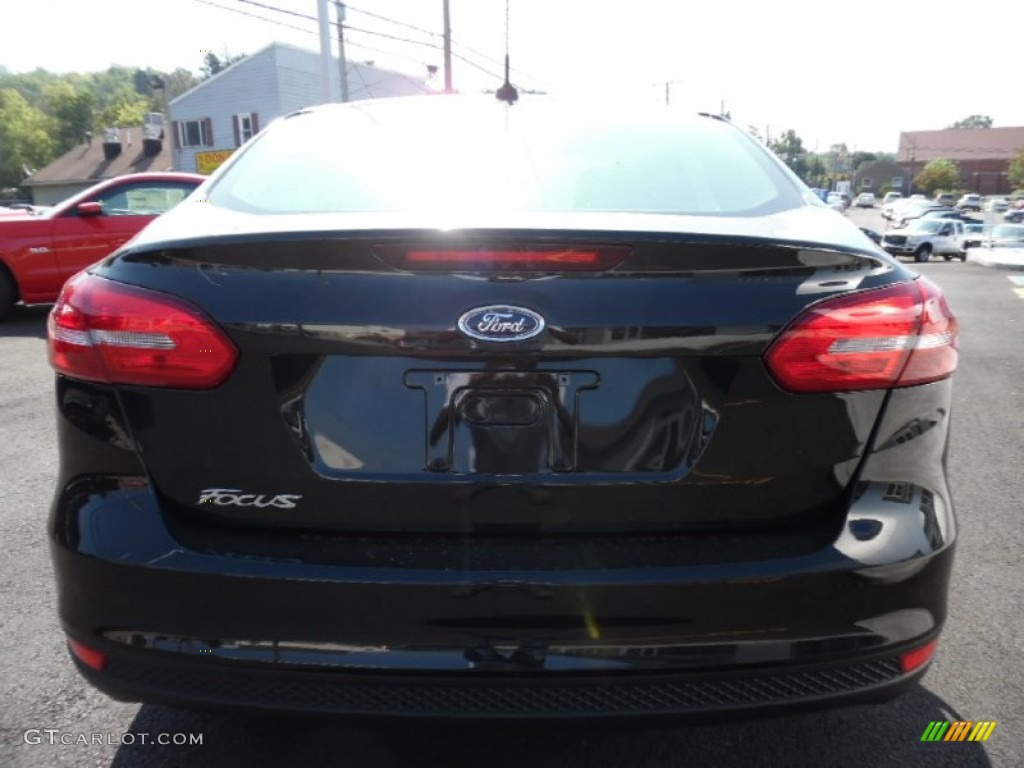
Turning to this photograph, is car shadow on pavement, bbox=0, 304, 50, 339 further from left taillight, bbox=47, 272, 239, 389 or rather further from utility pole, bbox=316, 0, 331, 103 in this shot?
utility pole, bbox=316, 0, 331, 103

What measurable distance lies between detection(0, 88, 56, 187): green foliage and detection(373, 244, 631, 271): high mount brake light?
9364 cm

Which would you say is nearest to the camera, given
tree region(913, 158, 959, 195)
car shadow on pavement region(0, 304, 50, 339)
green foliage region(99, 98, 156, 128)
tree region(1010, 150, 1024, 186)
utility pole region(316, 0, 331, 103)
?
car shadow on pavement region(0, 304, 50, 339)

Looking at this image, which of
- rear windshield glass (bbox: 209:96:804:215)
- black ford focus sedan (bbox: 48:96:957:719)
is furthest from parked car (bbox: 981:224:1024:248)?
black ford focus sedan (bbox: 48:96:957:719)

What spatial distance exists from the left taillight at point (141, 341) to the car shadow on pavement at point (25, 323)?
25.3ft

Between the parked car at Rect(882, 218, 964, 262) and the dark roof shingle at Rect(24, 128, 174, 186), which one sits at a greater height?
the dark roof shingle at Rect(24, 128, 174, 186)

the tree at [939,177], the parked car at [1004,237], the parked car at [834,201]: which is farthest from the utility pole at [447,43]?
the tree at [939,177]

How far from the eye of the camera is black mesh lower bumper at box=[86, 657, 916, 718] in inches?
63.1

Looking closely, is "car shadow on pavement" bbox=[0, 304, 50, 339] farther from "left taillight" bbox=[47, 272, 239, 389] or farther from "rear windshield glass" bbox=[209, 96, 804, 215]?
"left taillight" bbox=[47, 272, 239, 389]

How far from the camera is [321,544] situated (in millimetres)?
1642

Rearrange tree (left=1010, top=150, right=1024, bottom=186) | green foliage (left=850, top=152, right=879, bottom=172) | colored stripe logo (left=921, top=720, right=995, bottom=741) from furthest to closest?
1. green foliage (left=850, top=152, right=879, bottom=172)
2. tree (left=1010, top=150, right=1024, bottom=186)
3. colored stripe logo (left=921, top=720, right=995, bottom=741)

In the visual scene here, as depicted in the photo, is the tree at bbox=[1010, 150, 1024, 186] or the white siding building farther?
the tree at bbox=[1010, 150, 1024, 186]

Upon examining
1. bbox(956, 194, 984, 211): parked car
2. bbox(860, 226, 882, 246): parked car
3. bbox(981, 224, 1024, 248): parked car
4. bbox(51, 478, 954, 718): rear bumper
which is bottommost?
bbox(956, 194, 984, 211): parked car

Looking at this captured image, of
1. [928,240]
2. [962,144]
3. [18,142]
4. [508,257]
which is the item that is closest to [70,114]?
[18,142]

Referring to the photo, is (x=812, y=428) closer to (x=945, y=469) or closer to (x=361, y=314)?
(x=945, y=469)
